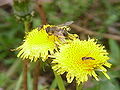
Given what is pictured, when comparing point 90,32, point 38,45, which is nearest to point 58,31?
point 38,45

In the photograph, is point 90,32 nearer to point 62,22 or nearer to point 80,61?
point 62,22

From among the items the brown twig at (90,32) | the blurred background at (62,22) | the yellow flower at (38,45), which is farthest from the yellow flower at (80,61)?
the brown twig at (90,32)

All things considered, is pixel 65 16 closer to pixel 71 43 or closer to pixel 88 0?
pixel 88 0

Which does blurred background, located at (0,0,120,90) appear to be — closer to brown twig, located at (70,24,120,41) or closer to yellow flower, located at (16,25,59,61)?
brown twig, located at (70,24,120,41)

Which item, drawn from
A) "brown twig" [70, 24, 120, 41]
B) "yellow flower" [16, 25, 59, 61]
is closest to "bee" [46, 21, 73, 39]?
"yellow flower" [16, 25, 59, 61]

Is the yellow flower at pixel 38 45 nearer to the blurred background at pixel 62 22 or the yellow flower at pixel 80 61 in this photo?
the yellow flower at pixel 80 61

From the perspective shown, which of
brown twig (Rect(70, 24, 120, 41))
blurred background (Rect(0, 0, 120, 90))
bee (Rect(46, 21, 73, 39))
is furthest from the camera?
brown twig (Rect(70, 24, 120, 41))
